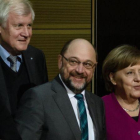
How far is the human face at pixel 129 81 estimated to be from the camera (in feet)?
7.88

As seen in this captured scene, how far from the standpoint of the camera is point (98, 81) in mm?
3900

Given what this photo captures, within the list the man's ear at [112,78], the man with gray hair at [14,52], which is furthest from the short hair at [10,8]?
the man's ear at [112,78]

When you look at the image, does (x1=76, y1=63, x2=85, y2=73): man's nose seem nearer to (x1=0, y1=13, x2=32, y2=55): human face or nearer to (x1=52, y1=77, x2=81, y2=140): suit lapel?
(x1=52, y1=77, x2=81, y2=140): suit lapel

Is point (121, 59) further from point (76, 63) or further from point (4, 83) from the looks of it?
point (4, 83)

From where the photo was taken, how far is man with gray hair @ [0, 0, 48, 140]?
7.24ft

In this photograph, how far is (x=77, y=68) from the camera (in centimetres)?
206

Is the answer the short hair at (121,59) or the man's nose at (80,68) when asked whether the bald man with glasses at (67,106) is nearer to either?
the man's nose at (80,68)

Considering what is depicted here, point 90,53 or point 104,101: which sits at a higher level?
point 90,53

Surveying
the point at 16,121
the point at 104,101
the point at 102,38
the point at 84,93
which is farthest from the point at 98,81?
the point at 16,121

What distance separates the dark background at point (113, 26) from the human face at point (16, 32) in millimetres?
1667

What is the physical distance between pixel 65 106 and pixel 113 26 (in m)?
2.00

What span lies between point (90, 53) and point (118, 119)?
53cm

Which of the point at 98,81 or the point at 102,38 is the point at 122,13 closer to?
the point at 102,38

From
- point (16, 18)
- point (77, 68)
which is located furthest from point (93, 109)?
point (16, 18)
